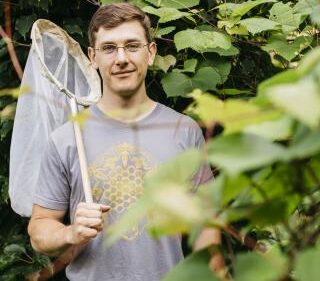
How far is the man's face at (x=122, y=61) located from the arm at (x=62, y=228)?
0.43 meters

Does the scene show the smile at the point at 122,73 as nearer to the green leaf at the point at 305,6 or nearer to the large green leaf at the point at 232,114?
the green leaf at the point at 305,6

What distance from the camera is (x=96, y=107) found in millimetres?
2037

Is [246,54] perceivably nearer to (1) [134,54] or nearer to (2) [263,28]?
(2) [263,28]

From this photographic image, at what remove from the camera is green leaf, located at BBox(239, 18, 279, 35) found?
2055 millimetres

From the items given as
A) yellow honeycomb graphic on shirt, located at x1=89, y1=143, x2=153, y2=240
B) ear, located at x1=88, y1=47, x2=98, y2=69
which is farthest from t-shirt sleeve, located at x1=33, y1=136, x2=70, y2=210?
ear, located at x1=88, y1=47, x2=98, y2=69

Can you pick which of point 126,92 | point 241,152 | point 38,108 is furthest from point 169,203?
point 38,108

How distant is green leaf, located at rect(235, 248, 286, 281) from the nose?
155cm

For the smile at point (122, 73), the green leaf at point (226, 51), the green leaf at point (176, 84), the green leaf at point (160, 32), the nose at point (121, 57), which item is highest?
the nose at point (121, 57)

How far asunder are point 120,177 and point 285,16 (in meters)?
0.79

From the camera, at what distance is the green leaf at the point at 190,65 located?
232 cm

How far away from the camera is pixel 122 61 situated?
198 centimetres

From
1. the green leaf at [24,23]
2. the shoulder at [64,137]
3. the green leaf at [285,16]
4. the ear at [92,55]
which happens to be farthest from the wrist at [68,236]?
the green leaf at [24,23]

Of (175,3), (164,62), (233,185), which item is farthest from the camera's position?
(164,62)

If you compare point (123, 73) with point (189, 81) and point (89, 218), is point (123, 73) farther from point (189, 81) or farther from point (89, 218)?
point (89, 218)
